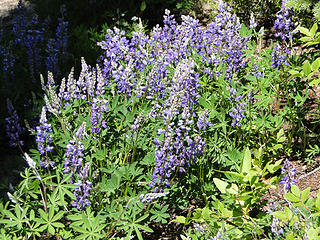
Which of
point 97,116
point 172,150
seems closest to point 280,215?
point 172,150

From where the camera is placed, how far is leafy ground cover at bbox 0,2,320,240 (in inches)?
109

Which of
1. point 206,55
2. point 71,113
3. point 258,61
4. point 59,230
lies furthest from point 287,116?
point 59,230

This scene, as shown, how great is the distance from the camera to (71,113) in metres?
3.72

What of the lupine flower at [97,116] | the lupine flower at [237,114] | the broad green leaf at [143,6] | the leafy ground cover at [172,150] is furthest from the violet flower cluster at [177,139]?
the broad green leaf at [143,6]

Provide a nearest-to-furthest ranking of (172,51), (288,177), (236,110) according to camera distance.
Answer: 1. (288,177)
2. (236,110)
3. (172,51)

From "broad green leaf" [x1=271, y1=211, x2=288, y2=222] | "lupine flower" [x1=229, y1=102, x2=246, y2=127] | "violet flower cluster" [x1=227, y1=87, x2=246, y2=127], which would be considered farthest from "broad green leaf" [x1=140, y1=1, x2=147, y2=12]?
"broad green leaf" [x1=271, y1=211, x2=288, y2=222]

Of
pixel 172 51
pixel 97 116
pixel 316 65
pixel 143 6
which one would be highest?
pixel 143 6

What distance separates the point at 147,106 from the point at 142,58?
1.63 feet

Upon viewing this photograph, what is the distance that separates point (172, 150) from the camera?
3.26 metres

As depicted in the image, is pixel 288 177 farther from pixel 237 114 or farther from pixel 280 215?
pixel 237 114

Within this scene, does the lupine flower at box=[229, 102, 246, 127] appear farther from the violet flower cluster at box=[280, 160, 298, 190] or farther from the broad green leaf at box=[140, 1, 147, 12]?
the broad green leaf at box=[140, 1, 147, 12]

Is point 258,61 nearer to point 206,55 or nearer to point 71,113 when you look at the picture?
point 206,55

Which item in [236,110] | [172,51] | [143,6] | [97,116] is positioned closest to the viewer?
[97,116]

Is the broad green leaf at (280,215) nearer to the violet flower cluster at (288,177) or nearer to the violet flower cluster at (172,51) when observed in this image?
the violet flower cluster at (288,177)
